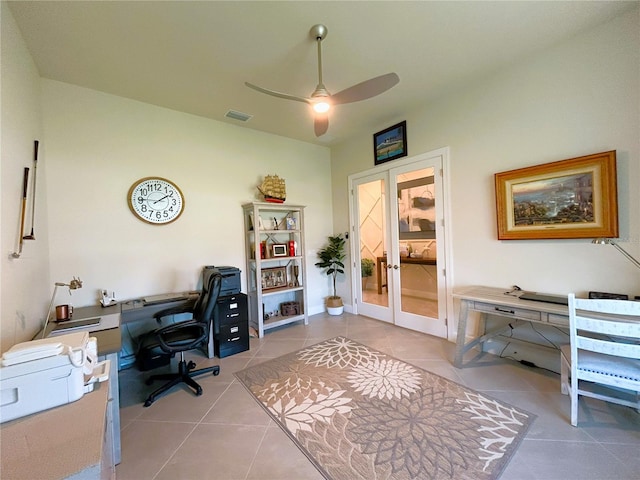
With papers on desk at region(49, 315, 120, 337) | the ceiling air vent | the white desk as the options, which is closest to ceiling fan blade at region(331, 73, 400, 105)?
the ceiling air vent

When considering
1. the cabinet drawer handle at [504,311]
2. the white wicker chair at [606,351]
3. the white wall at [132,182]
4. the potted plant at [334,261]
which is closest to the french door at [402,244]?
the potted plant at [334,261]

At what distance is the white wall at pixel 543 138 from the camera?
82.4 inches

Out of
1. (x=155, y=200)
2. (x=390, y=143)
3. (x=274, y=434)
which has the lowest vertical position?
(x=274, y=434)

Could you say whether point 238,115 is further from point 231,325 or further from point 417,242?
point 417,242

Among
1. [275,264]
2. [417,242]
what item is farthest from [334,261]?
[417,242]

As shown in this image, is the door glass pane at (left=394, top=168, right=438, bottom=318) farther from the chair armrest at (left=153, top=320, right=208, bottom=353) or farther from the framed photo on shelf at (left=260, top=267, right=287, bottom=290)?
the chair armrest at (left=153, top=320, right=208, bottom=353)

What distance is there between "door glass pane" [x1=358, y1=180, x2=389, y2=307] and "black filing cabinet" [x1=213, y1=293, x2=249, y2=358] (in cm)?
208

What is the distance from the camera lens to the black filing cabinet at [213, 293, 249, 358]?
3.06m

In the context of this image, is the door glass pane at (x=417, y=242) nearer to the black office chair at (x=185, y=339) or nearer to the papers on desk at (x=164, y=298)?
the black office chair at (x=185, y=339)

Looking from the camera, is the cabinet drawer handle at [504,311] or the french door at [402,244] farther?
the french door at [402,244]

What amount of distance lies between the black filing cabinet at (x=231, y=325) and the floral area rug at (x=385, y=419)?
53 cm

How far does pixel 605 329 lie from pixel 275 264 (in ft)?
12.0

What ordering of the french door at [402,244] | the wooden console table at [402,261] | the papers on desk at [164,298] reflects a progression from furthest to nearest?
the wooden console table at [402,261] < the french door at [402,244] < the papers on desk at [164,298]

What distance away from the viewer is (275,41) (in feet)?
7.25
